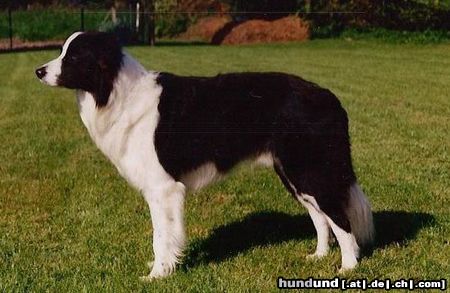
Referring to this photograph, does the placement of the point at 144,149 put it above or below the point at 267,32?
above

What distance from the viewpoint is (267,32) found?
3372 centimetres

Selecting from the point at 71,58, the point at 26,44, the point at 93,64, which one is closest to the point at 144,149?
the point at 93,64

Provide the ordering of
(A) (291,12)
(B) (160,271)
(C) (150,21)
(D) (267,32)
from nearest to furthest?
(B) (160,271) → (D) (267,32) → (C) (150,21) → (A) (291,12)

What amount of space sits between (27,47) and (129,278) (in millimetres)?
28560

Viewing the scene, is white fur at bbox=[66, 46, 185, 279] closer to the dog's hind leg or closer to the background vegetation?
the dog's hind leg

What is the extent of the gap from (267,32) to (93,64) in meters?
30.2

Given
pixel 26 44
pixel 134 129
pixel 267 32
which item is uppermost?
pixel 134 129

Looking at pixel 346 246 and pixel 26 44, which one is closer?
pixel 346 246

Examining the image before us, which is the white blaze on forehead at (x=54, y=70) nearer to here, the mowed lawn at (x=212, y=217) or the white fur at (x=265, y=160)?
the mowed lawn at (x=212, y=217)

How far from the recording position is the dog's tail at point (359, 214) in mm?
4477

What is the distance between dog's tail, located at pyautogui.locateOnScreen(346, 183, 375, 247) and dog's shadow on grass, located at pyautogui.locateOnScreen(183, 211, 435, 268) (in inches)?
9.5

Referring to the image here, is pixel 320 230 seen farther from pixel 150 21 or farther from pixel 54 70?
pixel 150 21

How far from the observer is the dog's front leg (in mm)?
4270

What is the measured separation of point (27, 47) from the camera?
30844mm
